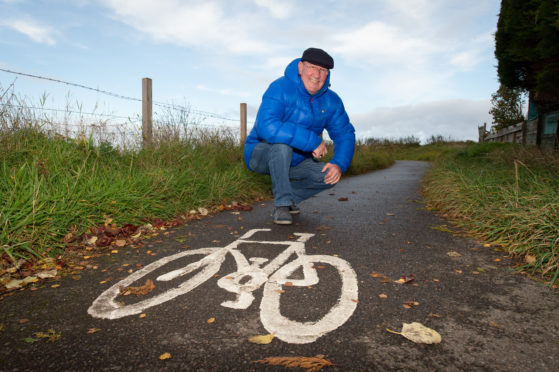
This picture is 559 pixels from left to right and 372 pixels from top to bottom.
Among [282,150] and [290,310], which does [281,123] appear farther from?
[290,310]

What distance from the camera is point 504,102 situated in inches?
1035

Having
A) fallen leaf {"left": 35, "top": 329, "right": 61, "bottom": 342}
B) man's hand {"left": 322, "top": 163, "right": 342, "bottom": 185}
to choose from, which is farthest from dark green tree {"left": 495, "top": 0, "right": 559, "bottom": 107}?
fallen leaf {"left": 35, "top": 329, "right": 61, "bottom": 342}

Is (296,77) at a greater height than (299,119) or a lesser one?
greater

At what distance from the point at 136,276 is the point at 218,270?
2.08ft

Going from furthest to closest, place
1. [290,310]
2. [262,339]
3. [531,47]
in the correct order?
[531,47], [290,310], [262,339]

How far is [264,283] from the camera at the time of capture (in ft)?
8.74

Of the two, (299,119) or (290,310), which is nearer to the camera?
(290,310)

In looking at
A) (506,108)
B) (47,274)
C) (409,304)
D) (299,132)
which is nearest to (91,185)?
(47,274)

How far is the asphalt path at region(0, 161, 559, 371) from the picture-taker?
5.79 feet

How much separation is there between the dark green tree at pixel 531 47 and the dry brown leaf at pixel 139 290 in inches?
278

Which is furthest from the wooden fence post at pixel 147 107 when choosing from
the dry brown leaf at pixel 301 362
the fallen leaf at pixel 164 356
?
the dry brown leaf at pixel 301 362

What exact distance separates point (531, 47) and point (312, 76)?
6711 mm

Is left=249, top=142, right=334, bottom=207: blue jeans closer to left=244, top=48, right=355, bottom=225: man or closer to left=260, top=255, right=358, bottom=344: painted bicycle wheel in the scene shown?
left=244, top=48, right=355, bottom=225: man

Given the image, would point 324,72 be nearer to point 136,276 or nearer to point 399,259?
point 399,259
